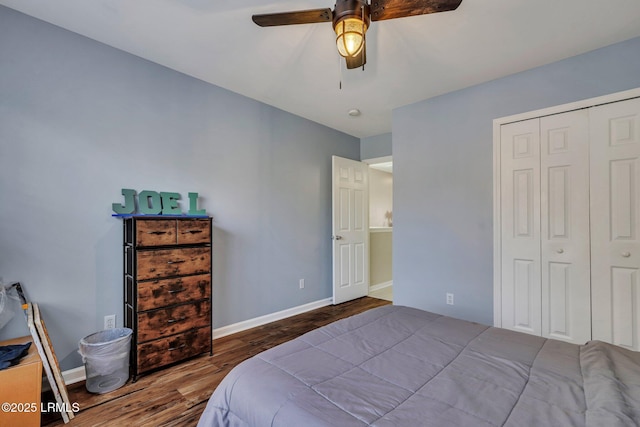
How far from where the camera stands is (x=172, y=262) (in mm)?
2275

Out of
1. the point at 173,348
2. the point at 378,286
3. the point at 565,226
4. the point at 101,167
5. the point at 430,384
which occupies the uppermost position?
the point at 101,167

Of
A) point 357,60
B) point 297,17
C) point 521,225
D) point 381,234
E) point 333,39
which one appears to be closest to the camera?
point 297,17

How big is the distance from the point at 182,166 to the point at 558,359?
114 inches

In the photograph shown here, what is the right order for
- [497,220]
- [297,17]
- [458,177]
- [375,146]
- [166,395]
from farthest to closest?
[375,146], [458,177], [497,220], [166,395], [297,17]

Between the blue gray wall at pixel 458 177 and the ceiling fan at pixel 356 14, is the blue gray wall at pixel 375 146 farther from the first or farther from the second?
the ceiling fan at pixel 356 14

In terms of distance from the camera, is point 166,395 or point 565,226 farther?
point 565,226

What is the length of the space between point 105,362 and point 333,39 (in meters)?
2.79

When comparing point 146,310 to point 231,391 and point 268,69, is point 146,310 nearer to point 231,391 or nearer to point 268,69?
point 231,391

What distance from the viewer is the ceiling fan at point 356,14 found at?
1.37 metres

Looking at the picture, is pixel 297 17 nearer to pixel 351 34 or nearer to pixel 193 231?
pixel 351 34

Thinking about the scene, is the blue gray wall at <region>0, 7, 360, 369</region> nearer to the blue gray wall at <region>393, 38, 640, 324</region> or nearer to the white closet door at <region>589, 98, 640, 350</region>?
the blue gray wall at <region>393, 38, 640, 324</region>

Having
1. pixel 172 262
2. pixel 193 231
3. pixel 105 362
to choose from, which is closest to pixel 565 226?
pixel 193 231

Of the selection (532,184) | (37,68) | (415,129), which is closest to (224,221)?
(37,68)

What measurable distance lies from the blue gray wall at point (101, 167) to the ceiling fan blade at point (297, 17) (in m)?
1.49
